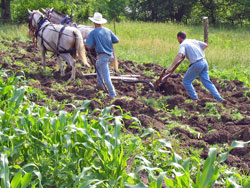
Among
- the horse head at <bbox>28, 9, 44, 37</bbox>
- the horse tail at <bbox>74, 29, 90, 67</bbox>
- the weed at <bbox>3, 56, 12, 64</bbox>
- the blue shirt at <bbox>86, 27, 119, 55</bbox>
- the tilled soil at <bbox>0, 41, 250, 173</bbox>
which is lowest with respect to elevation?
the tilled soil at <bbox>0, 41, 250, 173</bbox>

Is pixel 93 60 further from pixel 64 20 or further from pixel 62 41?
pixel 64 20

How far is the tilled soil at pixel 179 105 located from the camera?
5852mm

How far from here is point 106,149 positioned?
3.91 m

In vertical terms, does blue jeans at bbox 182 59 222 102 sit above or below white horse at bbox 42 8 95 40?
below

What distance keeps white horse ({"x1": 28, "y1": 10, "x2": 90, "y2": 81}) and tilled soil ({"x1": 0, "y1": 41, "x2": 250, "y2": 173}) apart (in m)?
0.63

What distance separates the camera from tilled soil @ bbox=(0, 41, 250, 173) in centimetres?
585

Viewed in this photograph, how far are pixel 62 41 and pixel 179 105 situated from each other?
3.67m

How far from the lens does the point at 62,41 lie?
9391 mm

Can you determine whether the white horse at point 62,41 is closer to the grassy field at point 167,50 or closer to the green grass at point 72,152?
the grassy field at point 167,50

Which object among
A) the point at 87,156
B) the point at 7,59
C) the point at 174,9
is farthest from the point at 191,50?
the point at 174,9

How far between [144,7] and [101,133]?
30.7 m

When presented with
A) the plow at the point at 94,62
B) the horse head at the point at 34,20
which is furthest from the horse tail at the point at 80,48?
the horse head at the point at 34,20

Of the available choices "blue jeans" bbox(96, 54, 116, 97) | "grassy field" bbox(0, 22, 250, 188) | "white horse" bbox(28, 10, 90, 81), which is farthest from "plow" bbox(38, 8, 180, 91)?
"grassy field" bbox(0, 22, 250, 188)

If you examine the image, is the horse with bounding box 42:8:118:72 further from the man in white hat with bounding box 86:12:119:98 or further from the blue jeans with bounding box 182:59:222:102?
the blue jeans with bounding box 182:59:222:102
